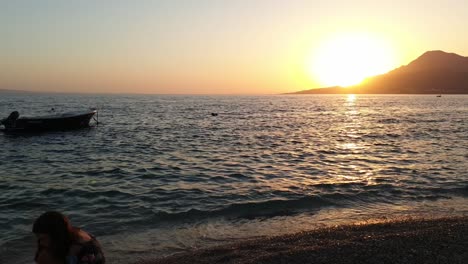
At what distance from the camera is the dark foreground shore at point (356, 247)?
8203mm

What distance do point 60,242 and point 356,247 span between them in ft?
21.2

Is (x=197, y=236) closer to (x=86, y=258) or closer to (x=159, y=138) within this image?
(x=86, y=258)

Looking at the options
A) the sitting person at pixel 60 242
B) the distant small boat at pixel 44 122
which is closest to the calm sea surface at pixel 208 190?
the sitting person at pixel 60 242

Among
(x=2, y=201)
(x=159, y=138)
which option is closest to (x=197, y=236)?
(x=2, y=201)

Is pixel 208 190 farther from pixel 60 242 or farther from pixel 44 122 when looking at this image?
pixel 44 122

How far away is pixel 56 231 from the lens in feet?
14.1

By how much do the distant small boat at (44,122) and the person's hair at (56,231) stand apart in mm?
41044

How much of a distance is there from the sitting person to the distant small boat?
4099 cm

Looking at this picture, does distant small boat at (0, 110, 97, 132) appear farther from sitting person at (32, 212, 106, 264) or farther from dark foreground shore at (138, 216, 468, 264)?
sitting person at (32, 212, 106, 264)

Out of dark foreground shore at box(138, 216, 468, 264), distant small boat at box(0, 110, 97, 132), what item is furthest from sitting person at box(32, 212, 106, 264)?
distant small boat at box(0, 110, 97, 132)

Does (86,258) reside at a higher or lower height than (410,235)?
higher

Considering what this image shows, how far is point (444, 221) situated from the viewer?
447 inches

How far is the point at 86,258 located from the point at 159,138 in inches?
1341

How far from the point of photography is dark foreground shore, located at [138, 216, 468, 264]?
8.20 metres
